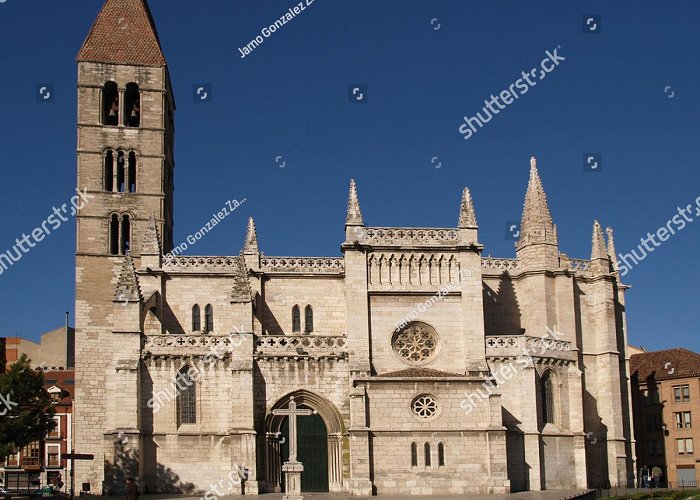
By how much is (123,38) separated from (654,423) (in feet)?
143

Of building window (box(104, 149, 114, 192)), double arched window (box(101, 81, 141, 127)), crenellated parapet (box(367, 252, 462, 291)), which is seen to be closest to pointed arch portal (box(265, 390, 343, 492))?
crenellated parapet (box(367, 252, 462, 291))

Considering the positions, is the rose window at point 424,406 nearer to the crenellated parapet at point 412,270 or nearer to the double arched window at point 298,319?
the crenellated parapet at point 412,270

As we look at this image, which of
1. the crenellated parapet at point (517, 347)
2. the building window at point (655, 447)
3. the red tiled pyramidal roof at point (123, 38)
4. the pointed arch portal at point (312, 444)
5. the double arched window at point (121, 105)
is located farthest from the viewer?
the building window at point (655, 447)

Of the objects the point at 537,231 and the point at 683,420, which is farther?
the point at 683,420

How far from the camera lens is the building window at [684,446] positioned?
228 feet

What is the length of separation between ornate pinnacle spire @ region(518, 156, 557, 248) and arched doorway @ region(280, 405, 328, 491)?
1568 cm

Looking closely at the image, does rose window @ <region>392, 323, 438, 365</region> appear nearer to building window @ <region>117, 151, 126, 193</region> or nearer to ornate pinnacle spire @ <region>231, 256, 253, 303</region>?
ornate pinnacle spire @ <region>231, 256, 253, 303</region>

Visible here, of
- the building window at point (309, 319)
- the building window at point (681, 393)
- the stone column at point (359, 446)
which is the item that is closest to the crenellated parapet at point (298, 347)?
the stone column at point (359, 446)

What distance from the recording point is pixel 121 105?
59.8 meters

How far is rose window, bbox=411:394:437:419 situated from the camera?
48156 millimetres

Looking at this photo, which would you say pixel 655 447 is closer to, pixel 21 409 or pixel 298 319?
pixel 298 319

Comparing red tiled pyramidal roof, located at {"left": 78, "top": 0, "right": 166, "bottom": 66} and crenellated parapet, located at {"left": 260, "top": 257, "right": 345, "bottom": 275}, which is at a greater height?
red tiled pyramidal roof, located at {"left": 78, "top": 0, "right": 166, "bottom": 66}

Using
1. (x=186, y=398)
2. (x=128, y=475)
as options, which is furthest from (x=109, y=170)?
(x=128, y=475)

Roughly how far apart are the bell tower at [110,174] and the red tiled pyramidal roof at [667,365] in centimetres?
3512
